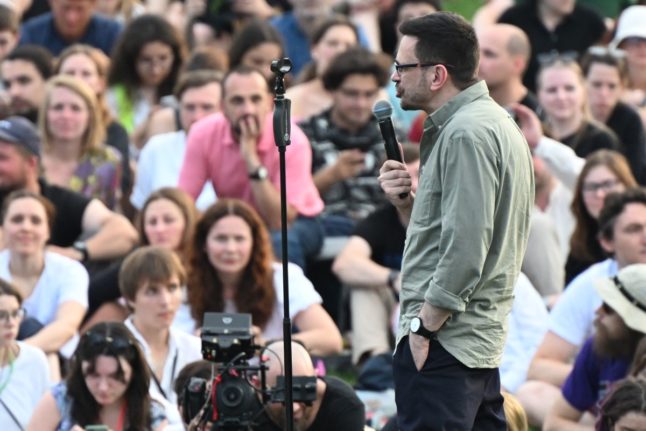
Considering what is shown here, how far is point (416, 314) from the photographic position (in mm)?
5461

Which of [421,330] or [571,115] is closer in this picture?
[421,330]

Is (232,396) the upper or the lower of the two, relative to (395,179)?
lower

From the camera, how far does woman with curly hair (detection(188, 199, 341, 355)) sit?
9.00 meters

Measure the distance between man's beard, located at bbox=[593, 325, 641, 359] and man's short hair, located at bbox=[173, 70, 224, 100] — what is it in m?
4.09

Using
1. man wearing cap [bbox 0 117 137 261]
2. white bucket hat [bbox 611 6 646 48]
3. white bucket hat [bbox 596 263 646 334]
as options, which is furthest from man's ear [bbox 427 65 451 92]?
white bucket hat [bbox 611 6 646 48]

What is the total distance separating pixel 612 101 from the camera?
1177cm

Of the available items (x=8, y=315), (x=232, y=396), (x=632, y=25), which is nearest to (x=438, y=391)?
(x=232, y=396)

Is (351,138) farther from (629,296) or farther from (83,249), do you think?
(629,296)

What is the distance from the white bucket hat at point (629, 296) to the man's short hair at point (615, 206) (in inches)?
41.1

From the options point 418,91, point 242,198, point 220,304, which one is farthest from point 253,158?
point 418,91

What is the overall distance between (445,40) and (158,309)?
3.40 metres

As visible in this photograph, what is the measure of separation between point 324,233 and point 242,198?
2.44 ft

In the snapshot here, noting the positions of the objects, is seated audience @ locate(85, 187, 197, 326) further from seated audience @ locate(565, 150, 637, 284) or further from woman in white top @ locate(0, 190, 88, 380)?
seated audience @ locate(565, 150, 637, 284)

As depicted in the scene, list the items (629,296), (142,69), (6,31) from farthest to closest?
(6,31) < (142,69) < (629,296)
